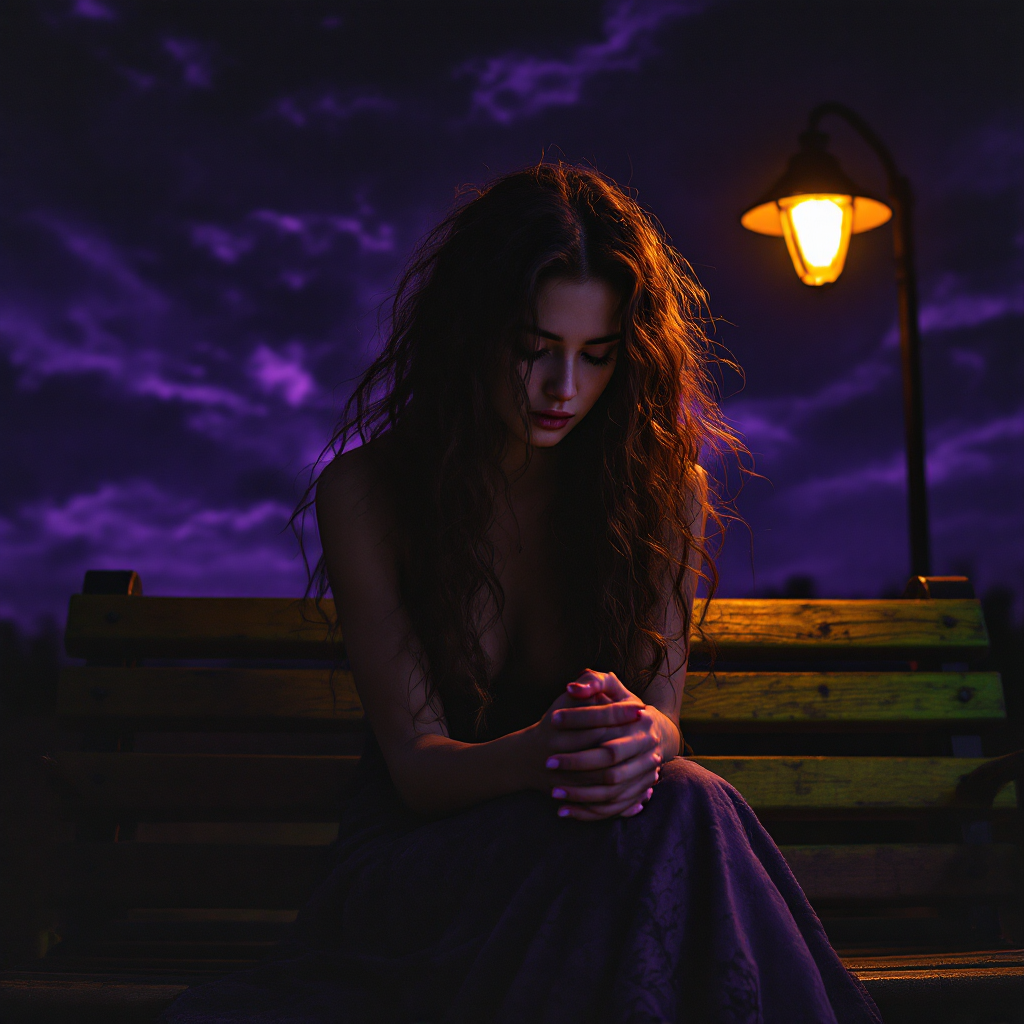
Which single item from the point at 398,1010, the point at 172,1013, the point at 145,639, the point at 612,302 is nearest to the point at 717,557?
the point at 612,302

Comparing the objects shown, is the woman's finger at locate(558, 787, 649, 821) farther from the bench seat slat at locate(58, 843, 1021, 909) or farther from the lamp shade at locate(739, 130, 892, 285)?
the lamp shade at locate(739, 130, 892, 285)

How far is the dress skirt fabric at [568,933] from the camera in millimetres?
1560

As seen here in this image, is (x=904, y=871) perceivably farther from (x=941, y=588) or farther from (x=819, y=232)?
(x=819, y=232)

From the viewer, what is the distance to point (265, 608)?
3.21 metres

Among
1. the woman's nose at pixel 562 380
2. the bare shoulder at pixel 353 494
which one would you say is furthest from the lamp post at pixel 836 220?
the bare shoulder at pixel 353 494

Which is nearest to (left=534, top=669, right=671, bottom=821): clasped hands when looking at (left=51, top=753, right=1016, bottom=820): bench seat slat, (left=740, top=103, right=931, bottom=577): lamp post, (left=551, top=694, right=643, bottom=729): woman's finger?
(left=551, top=694, right=643, bottom=729): woman's finger

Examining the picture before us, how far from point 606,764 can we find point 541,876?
25 cm

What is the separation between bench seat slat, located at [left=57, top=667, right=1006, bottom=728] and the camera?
10.2ft

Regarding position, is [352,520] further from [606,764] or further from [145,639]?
[145,639]

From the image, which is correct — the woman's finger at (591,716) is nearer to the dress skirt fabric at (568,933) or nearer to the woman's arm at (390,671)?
the woman's arm at (390,671)

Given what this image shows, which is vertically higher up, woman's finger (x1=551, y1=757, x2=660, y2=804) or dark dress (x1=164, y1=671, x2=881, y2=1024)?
woman's finger (x1=551, y1=757, x2=660, y2=804)

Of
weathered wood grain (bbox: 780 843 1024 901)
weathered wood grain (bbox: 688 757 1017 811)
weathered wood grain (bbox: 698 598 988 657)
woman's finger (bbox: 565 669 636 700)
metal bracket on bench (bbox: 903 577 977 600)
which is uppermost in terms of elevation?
metal bracket on bench (bbox: 903 577 977 600)

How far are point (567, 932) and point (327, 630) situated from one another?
1732 mm

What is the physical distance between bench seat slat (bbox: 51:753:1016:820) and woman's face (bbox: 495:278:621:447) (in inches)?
58.1
